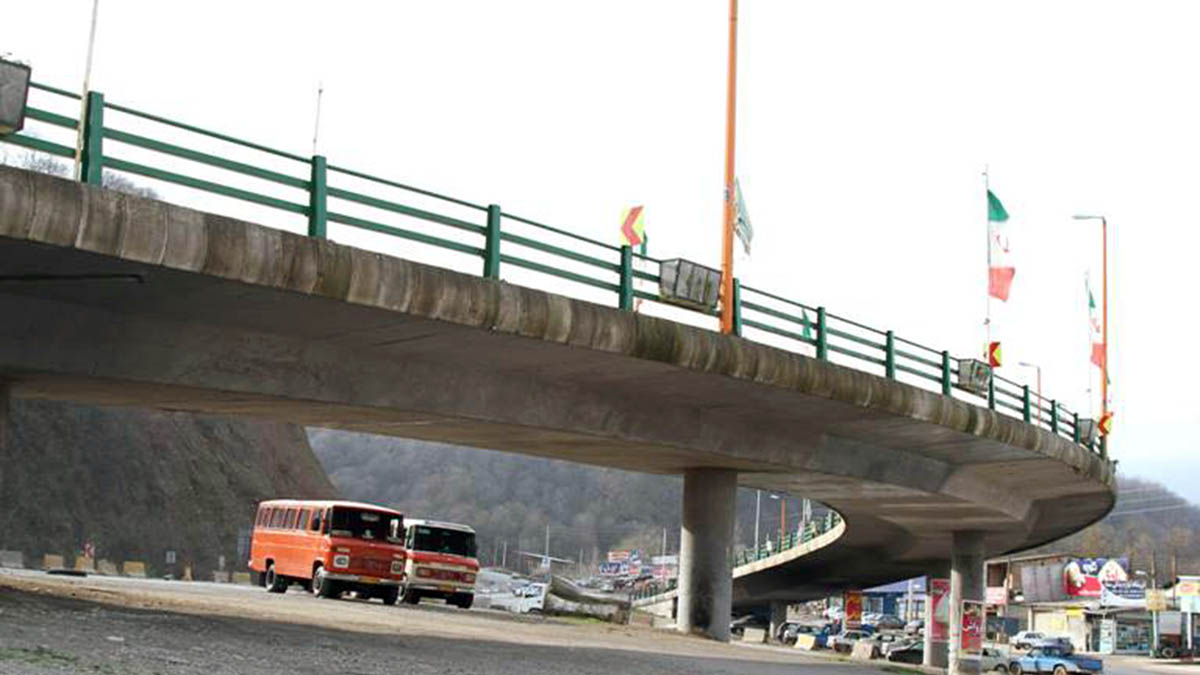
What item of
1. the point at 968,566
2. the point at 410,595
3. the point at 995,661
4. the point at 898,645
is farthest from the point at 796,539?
the point at 410,595

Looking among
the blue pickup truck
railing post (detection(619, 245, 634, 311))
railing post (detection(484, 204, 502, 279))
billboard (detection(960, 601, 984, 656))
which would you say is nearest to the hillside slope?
the blue pickup truck

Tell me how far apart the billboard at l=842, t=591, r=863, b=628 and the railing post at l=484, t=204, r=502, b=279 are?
65.0m

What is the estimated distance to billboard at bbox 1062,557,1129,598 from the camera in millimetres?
94562

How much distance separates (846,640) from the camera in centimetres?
6900

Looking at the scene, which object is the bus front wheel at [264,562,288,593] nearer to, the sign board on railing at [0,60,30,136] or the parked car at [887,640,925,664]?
the sign board on railing at [0,60,30,136]

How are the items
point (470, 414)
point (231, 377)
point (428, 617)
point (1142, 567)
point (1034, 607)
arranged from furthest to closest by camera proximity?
point (1142, 567)
point (1034, 607)
point (428, 617)
point (470, 414)
point (231, 377)

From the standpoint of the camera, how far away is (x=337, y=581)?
31703 mm

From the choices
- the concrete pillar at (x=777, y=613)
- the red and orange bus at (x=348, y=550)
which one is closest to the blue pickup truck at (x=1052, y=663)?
the red and orange bus at (x=348, y=550)

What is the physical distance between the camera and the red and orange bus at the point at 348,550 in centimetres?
3167

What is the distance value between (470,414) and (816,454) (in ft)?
33.3

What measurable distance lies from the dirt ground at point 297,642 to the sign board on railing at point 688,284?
5.90 meters

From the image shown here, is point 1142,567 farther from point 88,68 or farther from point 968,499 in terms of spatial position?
point 88,68

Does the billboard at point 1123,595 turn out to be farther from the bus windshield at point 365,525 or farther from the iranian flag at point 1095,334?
the bus windshield at point 365,525

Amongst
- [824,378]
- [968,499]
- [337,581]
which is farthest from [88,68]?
[968,499]
